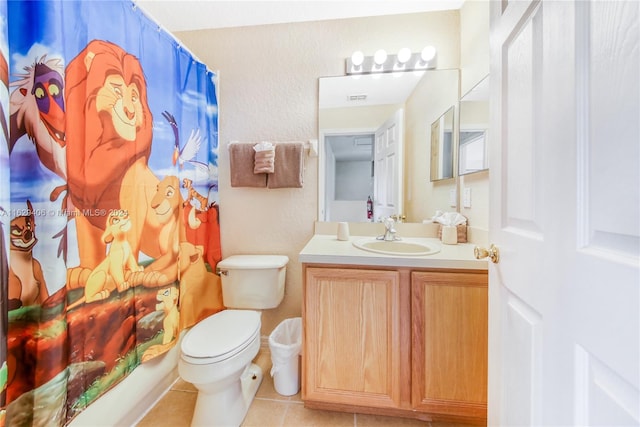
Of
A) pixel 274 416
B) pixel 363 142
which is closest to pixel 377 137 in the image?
pixel 363 142

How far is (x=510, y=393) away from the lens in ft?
2.38

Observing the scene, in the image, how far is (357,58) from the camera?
66.4 inches

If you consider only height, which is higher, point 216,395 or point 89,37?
point 89,37

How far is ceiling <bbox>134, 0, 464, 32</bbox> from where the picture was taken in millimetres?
1595

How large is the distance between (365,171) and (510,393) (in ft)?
4.31

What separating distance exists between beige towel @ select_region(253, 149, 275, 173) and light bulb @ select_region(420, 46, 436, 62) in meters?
1.15

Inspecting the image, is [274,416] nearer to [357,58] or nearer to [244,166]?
[244,166]

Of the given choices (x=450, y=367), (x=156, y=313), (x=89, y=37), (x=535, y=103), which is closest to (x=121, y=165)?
(x=89, y=37)

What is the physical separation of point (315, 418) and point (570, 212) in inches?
54.9

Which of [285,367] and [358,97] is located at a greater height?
[358,97]

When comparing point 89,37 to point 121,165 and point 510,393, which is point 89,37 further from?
point 510,393

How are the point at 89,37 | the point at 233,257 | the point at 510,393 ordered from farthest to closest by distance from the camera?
the point at 233,257 < the point at 89,37 < the point at 510,393

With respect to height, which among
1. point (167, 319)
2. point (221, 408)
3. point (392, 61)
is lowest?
point (221, 408)

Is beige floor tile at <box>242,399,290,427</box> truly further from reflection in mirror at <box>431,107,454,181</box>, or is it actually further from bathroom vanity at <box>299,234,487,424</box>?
reflection in mirror at <box>431,107,454,181</box>
